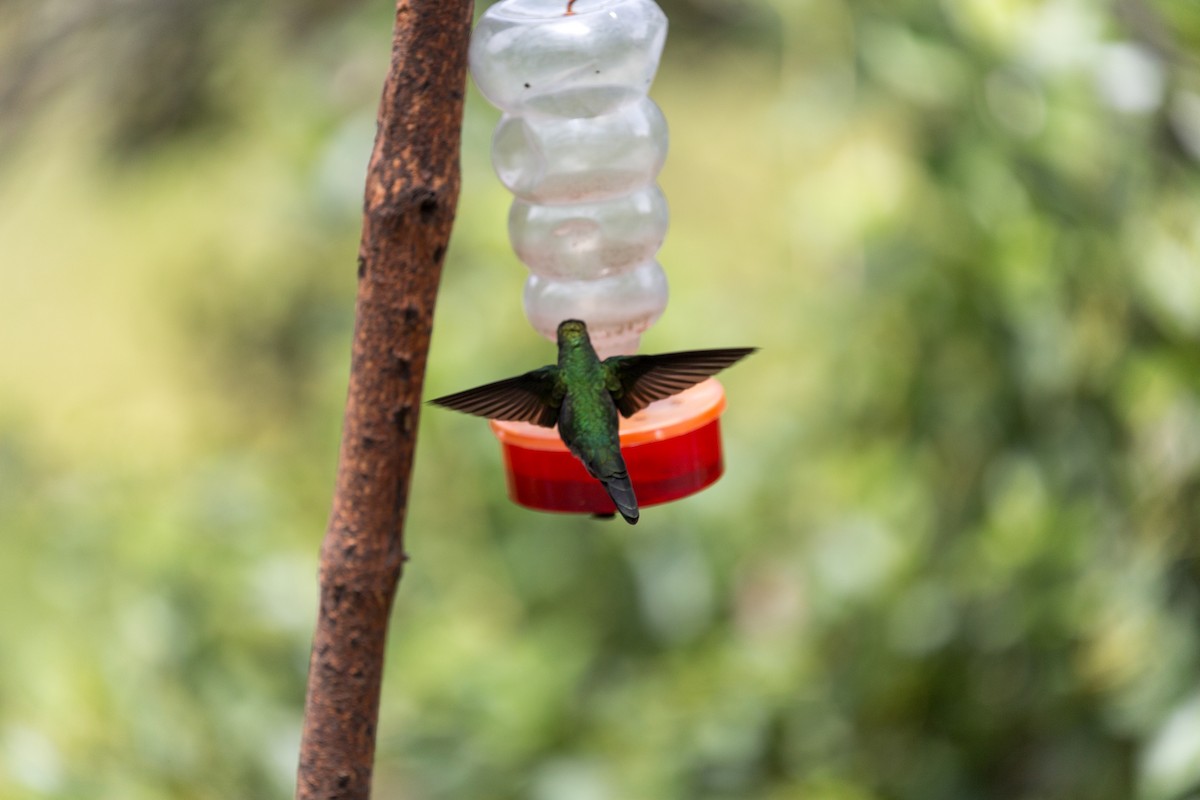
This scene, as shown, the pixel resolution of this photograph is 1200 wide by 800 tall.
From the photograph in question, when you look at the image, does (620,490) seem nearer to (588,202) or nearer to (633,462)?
(633,462)

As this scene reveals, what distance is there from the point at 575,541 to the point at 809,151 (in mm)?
946

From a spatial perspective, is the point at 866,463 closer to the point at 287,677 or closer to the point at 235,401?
the point at 287,677

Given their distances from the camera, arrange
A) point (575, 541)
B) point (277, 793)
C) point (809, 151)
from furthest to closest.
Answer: point (809, 151), point (575, 541), point (277, 793)

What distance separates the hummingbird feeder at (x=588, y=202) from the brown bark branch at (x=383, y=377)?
175 millimetres

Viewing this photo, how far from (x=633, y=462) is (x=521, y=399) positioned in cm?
14

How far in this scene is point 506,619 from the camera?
2.66 metres

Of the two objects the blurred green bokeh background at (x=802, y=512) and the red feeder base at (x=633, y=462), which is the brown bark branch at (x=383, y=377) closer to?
the red feeder base at (x=633, y=462)

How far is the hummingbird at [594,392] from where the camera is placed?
32.3 inches

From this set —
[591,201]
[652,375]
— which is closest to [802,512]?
[591,201]

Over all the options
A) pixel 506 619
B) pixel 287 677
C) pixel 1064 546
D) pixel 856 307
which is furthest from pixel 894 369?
pixel 287 677

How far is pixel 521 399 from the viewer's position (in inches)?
33.1

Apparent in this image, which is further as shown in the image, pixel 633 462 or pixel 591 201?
pixel 591 201

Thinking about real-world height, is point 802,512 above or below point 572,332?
above

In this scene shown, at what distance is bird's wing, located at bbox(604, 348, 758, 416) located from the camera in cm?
82
